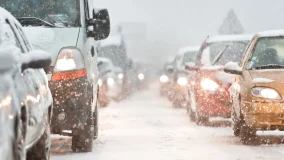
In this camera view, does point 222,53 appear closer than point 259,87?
No

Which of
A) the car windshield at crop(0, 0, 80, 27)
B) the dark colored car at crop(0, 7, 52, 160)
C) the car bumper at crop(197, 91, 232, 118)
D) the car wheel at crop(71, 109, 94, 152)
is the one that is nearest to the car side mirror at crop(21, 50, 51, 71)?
the dark colored car at crop(0, 7, 52, 160)

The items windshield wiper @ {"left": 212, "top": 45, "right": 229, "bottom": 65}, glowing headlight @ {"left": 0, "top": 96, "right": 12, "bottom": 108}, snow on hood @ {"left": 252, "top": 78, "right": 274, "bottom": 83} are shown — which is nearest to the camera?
glowing headlight @ {"left": 0, "top": 96, "right": 12, "bottom": 108}

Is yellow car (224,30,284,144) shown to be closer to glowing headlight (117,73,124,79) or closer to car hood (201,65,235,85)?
car hood (201,65,235,85)

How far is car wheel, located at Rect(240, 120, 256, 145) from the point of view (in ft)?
40.2

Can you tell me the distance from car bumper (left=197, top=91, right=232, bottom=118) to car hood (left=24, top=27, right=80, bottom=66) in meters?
5.84

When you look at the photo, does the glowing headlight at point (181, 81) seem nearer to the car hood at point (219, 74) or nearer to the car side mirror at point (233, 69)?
the car hood at point (219, 74)

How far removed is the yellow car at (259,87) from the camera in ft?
37.9

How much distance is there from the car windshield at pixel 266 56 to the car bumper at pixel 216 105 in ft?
8.99

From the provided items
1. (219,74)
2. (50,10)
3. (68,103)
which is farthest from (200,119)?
(68,103)

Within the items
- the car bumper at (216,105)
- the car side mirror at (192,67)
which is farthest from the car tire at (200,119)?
the car side mirror at (192,67)

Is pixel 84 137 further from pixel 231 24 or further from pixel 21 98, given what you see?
pixel 231 24

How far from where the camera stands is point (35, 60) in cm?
645

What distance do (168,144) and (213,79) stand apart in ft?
13.8

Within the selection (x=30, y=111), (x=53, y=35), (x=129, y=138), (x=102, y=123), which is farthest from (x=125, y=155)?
(x=102, y=123)
